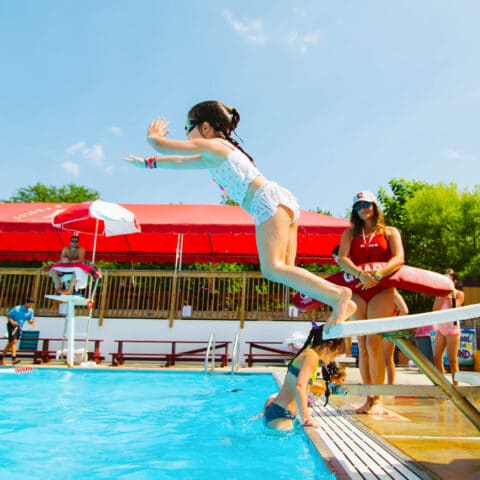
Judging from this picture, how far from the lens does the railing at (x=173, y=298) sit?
1141 centimetres

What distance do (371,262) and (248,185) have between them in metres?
1.67

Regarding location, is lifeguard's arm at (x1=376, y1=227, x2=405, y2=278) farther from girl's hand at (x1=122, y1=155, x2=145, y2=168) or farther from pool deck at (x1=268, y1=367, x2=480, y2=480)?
girl's hand at (x1=122, y1=155, x2=145, y2=168)

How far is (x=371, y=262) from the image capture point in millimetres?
3674

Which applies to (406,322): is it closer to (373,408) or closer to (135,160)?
(135,160)

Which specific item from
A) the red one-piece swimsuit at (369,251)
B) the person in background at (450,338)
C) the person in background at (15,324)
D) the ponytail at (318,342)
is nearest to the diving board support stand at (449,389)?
Answer: the ponytail at (318,342)

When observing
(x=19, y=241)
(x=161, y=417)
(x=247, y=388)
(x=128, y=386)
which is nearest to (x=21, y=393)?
(x=128, y=386)

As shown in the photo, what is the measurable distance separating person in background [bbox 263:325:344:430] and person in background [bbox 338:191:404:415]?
2.72 ft

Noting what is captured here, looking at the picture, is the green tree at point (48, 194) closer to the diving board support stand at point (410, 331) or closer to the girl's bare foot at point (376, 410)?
the girl's bare foot at point (376, 410)

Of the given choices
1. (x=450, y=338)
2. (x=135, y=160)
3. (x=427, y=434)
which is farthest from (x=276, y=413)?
(x=450, y=338)

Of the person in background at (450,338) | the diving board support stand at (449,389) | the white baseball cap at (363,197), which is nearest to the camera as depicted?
the diving board support stand at (449,389)

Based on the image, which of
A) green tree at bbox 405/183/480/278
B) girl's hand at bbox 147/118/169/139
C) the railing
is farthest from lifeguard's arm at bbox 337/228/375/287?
green tree at bbox 405/183/480/278

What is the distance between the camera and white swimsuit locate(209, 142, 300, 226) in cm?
242

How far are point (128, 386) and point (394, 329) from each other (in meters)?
6.01

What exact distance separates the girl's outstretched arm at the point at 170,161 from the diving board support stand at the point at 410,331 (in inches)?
48.5
